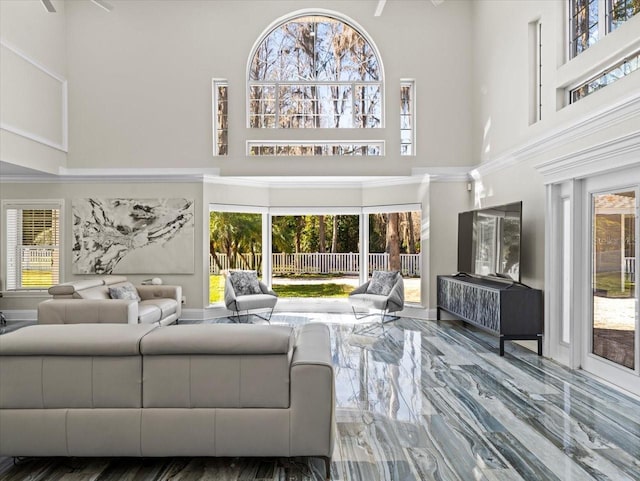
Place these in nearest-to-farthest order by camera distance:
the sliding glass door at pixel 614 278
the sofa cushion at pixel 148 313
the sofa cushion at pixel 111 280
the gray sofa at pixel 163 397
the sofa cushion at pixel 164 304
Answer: the gray sofa at pixel 163 397 < the sliding glass door at pixel 614 278 < the sofa cushion at pixel 148 313 < the sofa cushion at pixel 164 304 < the sofa cushion at pixel 111 280

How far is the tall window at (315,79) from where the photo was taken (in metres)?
8.05

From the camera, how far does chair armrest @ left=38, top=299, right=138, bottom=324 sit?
562 centimetres

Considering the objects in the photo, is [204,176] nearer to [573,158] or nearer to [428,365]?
[428,365]

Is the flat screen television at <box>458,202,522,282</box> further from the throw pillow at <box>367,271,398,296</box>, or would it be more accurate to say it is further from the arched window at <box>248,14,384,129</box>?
the arched window at <box>248,14,384,129</box>

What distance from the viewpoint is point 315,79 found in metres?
8.12

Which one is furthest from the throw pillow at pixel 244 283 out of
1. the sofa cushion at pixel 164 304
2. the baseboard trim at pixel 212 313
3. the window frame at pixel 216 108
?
the window frame at pixel 216 108

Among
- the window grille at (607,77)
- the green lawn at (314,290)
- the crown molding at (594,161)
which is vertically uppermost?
the window grille at (607,77)

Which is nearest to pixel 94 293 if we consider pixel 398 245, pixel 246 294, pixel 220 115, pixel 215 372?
pixel 246 294

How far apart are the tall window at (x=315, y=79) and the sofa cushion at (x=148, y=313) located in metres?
3.06

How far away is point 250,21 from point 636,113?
20.2 ft

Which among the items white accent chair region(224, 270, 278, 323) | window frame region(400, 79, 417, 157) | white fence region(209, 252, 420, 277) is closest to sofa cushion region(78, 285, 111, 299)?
white accent chair region(224, 270, 278, 323)

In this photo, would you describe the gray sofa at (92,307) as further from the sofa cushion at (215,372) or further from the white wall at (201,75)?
the sofa cushion at (215,372)

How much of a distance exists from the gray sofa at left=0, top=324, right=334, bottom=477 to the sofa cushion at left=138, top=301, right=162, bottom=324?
350 centimetres

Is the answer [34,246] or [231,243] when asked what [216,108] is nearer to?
[231,243]
